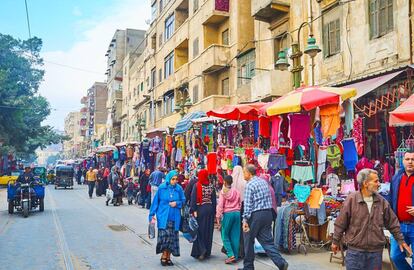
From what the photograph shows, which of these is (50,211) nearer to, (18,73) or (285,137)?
(285,137)

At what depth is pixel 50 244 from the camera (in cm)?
998

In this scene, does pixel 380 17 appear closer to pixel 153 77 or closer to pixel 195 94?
pixel 195 94

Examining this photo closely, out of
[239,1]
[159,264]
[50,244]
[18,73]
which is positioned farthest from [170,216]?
[18,73]

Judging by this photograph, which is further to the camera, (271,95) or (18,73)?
(18,73)

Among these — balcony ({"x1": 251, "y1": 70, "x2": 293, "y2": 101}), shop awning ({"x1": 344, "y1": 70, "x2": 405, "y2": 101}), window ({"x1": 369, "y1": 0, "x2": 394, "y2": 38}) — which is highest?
window ({"x1": 369, "y1": 0, "x2": 394, "y2": 38})

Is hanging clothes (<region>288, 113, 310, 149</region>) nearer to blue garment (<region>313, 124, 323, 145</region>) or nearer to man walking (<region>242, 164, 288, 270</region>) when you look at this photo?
blue garment (<region>313, 124, 323, 145</region>)

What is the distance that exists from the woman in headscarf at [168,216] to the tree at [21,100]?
32227 millimetres

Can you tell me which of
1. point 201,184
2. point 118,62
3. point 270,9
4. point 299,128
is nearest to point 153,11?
point 118,62

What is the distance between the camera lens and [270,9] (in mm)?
17234

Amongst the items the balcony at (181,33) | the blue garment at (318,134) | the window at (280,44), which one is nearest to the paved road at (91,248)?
the blue garment at (318,134)

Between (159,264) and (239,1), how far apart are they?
17737 mm

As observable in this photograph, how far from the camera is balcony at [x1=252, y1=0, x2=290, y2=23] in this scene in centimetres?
1686

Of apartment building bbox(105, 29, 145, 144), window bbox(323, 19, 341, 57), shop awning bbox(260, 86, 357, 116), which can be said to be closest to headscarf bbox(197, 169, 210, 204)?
shop awning bbox(260, 86, 357, 116)

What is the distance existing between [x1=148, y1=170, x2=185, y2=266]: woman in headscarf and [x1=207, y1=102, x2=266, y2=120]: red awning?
3006 millimetres
